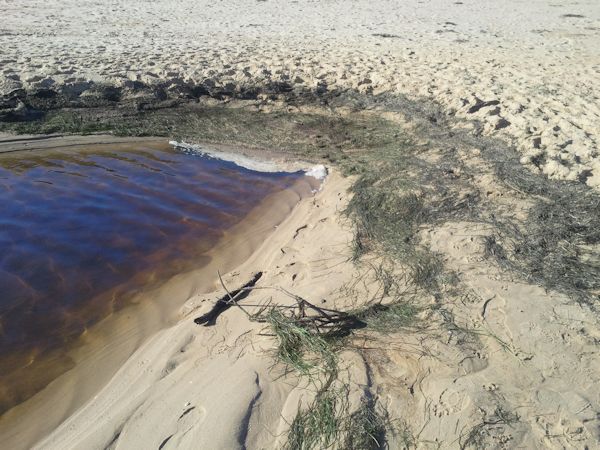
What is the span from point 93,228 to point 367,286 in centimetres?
335

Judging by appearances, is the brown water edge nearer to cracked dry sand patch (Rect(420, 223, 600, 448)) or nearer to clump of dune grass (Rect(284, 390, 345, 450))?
clump of dune grass (Rect(284, 390, 345, 450))

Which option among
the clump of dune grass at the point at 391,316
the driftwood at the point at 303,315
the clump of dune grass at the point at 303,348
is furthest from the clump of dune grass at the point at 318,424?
the clump of dune grass at the point at 391,316

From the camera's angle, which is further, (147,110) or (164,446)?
(147,110)

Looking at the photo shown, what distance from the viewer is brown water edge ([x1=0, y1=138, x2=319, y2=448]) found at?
3.13 m

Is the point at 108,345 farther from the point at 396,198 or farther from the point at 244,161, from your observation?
the point at 244,161

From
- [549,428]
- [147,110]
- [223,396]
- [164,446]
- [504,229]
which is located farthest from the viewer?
[147,110]

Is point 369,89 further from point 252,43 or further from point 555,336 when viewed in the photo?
point 555,336

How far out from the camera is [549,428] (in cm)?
249

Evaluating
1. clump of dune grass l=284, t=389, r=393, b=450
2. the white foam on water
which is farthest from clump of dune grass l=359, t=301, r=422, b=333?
A: the white foam on water

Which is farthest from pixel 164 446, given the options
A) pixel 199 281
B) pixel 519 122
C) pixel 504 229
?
pixel 519 122

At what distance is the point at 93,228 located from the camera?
16.8 ft

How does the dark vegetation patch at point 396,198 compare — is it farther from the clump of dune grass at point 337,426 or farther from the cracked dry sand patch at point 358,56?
the cracked dry sand patch at point 358,56

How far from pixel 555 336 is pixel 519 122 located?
13.7 feet

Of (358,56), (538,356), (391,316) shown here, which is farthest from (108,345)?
(358,56)
